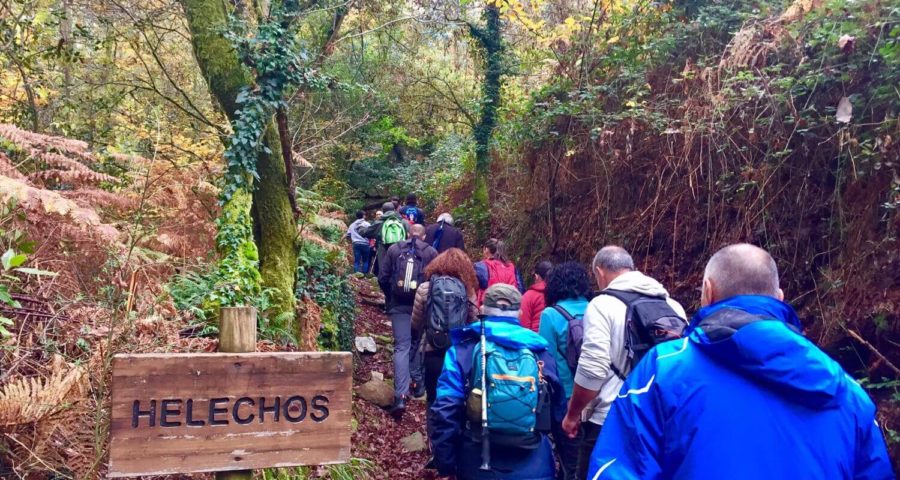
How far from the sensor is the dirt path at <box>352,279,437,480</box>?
21.6ft

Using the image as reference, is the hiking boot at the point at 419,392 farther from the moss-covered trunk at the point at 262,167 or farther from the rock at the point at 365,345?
the moss-covered trunk at the point at 262,167

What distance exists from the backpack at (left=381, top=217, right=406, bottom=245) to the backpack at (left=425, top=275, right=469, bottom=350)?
4.48 meters

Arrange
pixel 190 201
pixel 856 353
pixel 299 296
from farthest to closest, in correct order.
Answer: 1. pixel 299 296
2. pixel 190 201
3. pixel 856 353

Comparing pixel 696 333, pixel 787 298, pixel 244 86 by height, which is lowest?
pixel 787 298

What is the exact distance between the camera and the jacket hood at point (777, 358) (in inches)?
78.3

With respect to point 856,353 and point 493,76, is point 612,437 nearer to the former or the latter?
point 856,353

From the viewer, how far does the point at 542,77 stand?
486 inches

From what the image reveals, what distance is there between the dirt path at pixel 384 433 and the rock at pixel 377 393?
0.23 ft

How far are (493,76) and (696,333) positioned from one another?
44.8ft

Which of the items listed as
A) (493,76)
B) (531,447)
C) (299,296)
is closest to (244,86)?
(299,296)

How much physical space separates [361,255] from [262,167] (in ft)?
24.3

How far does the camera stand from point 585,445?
432cm

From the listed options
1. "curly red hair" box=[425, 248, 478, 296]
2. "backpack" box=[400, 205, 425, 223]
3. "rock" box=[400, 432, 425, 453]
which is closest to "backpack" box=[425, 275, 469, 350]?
"curly red hair" box=[425, 248, 478, 296]

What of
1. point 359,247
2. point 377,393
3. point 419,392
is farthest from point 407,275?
point 359,247
